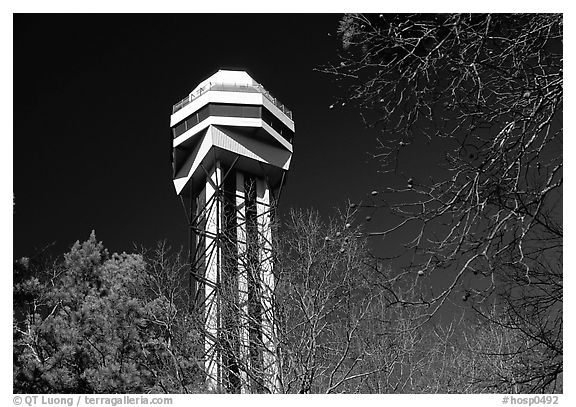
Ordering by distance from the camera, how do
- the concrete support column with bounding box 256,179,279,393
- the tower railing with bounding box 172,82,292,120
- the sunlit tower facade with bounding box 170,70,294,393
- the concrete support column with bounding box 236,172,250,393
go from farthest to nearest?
the tower railing with bounding box 172,82,292,120
the sunlit tower facade with bounding box 170,70,294,393
the concrete support column with bounding box 236,172,250,393
the concrete support column with bounding box 256,179,279,393

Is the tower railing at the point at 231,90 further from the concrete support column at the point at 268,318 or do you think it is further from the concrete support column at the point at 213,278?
the concrete support column at the point at 268,318

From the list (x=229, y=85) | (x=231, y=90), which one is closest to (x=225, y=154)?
(x=231, y=90)

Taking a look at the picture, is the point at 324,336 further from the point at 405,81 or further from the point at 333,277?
the point at 405,81

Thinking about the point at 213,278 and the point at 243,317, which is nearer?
the point at 243,317

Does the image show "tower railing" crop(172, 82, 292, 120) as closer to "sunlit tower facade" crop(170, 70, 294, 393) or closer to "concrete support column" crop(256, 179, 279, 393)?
"sunlit tower facade" crop(170, 70, 294, 393)

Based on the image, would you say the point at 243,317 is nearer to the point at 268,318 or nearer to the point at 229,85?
the point at 268,318

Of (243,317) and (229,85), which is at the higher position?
(229,85)

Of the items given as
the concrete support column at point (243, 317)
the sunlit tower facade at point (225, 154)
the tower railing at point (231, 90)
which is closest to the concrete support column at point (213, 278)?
the sunlit tower facade at point (225, 154)

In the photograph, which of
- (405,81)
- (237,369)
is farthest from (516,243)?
(237,369)

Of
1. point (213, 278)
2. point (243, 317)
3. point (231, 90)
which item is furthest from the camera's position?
point (231, 90)

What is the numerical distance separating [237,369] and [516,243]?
234 inches

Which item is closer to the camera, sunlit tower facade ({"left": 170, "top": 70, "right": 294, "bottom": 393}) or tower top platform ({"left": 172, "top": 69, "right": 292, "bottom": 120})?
sunlit tower facade ({"left": 170, "top": 70, "right": 294, "bottom": 393})

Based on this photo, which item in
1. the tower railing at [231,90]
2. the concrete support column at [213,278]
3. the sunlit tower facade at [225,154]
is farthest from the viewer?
the tower railing at [231,90]

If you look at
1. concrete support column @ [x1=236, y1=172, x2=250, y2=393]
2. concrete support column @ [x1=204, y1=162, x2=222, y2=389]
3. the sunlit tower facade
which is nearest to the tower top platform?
the sunlit tower facade
